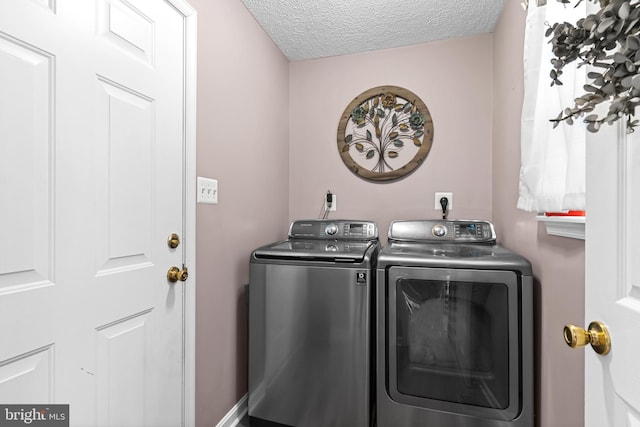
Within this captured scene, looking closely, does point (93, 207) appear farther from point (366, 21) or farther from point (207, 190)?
point (366, 21)

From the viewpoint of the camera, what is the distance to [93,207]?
3.21ft

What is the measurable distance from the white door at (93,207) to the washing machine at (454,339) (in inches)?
38.0

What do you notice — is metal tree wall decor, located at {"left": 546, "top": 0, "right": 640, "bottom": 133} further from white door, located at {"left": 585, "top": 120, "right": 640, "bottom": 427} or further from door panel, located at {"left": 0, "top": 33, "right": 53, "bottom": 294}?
door panel, located at {"left": 0, "top": 33, "right": 53, "bottom": 294}

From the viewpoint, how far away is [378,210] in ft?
7.66

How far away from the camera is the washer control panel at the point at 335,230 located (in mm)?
2067

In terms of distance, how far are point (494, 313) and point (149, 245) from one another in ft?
4.83

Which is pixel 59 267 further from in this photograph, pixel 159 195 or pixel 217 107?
pixel 217 107

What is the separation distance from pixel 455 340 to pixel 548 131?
Answer: 951 mm

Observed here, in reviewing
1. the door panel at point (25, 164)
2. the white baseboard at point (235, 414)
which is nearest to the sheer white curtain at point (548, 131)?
the door panel at point (25, 164)

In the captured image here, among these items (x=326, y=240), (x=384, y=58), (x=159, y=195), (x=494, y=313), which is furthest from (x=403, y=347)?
(x=384, y=58)

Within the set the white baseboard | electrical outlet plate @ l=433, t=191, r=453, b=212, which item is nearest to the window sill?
electrical outlet plate @ l=433, t=191, r=453, b=212

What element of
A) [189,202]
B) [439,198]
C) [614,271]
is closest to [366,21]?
[439,198]

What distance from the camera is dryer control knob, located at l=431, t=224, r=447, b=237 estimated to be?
6.39ft

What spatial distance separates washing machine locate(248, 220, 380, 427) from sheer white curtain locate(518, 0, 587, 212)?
80 cm
